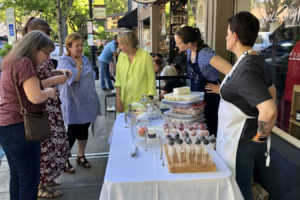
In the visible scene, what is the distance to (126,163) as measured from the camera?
1.88 metres

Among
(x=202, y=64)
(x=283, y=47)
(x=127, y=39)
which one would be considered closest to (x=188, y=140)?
(x=202, y=64)

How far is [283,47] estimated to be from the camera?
305 cm

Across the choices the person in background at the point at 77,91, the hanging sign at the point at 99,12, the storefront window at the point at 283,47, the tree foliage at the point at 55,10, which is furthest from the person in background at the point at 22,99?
the hanging sign at the point at 99,12

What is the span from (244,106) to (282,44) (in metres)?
1.81

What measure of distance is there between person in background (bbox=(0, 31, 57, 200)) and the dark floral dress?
0.61 meters

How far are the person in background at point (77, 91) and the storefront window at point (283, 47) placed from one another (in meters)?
2.33

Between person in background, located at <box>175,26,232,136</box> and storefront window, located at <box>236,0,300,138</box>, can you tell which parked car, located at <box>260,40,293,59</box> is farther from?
person in background, located at <box>175,26,232,136</box>

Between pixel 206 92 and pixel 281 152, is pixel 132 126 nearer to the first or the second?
pixel 206 92

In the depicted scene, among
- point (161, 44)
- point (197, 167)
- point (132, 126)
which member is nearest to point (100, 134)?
point (132, 126)

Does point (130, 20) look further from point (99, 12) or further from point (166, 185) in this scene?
point (166, 185)

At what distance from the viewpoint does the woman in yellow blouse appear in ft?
10.3

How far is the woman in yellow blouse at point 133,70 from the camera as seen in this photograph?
313 cm

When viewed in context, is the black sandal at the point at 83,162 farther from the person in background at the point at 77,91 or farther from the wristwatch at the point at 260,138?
the wristwatch at the point at 260,138

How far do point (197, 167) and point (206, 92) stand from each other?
121cm
